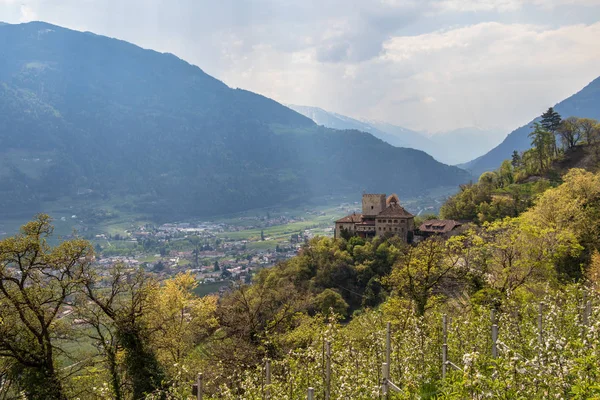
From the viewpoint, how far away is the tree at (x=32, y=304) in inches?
557

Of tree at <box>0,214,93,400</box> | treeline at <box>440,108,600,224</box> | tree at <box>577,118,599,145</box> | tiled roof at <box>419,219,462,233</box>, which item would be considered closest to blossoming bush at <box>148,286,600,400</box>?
tree at <box>0,214,93,400</box>

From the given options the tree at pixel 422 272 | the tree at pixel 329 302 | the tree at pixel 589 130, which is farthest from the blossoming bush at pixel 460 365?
the tree at pixel 589 130

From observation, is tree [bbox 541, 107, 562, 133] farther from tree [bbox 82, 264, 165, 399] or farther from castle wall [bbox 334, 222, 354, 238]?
tree [bbox 82, 264, 165, 399]

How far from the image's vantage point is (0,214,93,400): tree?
46.4ft

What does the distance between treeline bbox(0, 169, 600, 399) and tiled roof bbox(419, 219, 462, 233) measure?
866 inches

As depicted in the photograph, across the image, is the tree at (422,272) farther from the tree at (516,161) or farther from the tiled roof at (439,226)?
the tree at (516,161)

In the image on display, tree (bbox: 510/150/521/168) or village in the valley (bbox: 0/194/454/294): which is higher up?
tree (bbox: 510/150/521/168)

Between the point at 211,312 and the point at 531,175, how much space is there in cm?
6426

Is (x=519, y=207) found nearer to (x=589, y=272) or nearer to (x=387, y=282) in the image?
(x=589, y=272)

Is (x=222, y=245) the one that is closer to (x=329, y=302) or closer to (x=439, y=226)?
(x=439, y=226)

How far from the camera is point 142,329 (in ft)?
58.9

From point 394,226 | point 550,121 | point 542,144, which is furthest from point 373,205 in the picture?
point 550,121

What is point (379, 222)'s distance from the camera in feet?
213

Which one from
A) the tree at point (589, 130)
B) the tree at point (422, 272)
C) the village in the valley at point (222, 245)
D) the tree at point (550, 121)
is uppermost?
the tree at point (550, 121)
